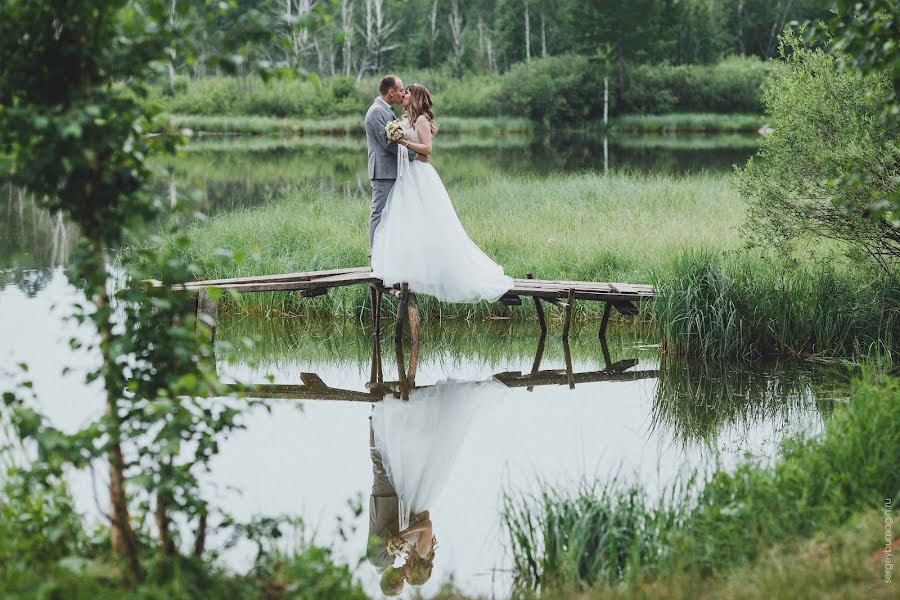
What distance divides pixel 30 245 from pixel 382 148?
31.5ft

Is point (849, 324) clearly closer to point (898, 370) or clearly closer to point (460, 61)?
point (898, 370)

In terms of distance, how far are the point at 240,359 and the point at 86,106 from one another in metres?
6.37

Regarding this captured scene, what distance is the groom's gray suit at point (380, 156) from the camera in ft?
33.3

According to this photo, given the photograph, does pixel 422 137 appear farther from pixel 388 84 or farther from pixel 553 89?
pixel 553 89

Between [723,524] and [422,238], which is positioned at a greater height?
[422,238]

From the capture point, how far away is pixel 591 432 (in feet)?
24.1

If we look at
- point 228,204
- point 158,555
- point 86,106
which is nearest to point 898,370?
point 158,555

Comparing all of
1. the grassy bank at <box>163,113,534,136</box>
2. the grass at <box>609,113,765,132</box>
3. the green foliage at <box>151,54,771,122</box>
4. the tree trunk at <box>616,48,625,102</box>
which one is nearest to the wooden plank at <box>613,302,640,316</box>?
the grassy bank at <box>163,113,534,136</box>

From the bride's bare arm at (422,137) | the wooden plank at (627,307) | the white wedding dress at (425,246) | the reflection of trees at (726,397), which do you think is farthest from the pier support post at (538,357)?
the bride's bare arm at (422,137)

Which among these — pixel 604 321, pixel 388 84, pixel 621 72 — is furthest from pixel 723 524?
pixel 621 72

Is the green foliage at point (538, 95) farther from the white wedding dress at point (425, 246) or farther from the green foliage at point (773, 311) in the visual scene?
the green foliage at point (773, 311)

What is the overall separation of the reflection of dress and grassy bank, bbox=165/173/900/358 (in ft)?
5.61

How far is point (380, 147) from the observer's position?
10258 millimetres

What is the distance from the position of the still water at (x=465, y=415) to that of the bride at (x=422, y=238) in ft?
2.19
